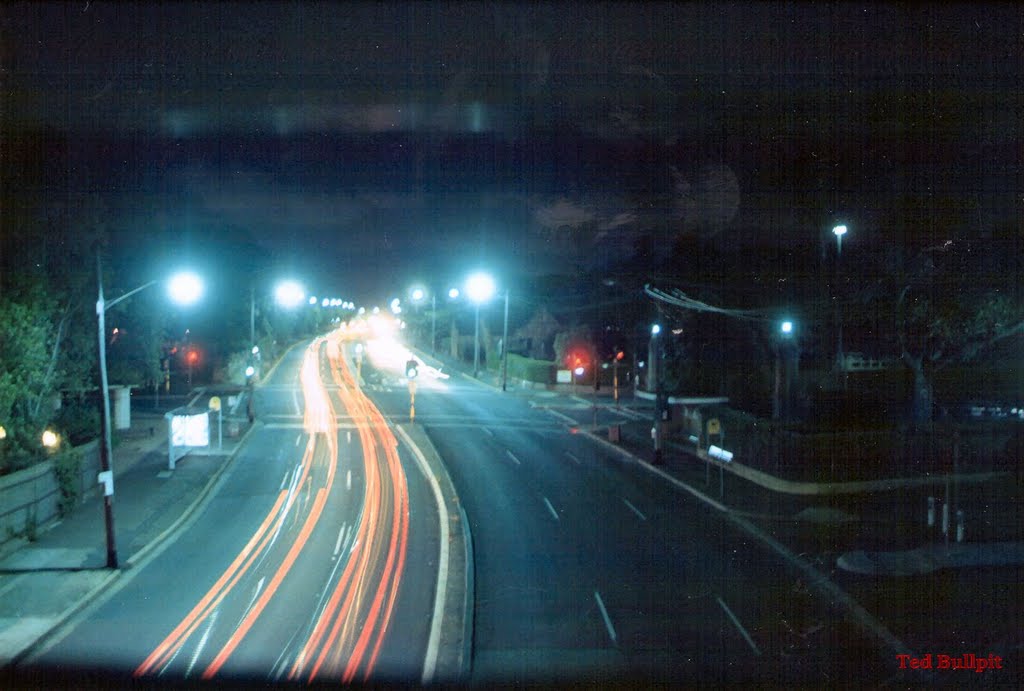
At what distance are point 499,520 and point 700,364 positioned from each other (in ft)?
89.1

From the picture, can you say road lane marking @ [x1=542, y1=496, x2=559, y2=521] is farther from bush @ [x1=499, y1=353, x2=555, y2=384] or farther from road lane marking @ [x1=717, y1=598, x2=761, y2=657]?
bush @ [x1=499, y1=353, x2=555, y2=384]

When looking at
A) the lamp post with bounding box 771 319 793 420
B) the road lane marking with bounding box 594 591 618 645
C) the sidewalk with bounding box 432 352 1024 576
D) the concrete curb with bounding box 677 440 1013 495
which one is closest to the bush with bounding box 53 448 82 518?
the road lane marking with bounding box 594 591 618 645

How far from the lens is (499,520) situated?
774 inches

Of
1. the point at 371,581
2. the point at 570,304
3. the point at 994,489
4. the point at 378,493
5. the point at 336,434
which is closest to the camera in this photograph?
the point at 371,581

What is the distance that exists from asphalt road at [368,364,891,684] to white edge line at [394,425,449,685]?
0.59 m

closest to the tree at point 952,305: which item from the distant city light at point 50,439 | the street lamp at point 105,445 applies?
the street lamp at point 105,445

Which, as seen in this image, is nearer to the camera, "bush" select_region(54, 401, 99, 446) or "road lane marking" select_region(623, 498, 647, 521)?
"road lane marking" select_region(623, 498, 647, 521)

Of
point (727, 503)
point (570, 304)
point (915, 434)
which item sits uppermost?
point (570, 304)

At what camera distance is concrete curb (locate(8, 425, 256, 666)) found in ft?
37.2

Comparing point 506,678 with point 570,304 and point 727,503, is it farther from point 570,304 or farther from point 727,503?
point 570,304

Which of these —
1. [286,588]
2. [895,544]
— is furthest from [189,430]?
[895,544]

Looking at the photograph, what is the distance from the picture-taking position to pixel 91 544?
695 inches

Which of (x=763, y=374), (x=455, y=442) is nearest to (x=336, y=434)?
(x=455, y=442)

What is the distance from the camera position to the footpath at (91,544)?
42.3ft
